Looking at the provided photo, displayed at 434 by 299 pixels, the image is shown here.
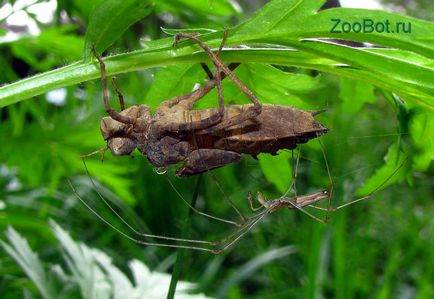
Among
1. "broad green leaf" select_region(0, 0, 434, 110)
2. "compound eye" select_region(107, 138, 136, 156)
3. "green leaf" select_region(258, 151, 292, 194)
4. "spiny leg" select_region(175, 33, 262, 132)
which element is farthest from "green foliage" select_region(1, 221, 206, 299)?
"broad green leaf" select_region(0, 0, 434, 110)

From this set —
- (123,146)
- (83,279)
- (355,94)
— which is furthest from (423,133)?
(83,279)

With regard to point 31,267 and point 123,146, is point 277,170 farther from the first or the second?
point 31,267

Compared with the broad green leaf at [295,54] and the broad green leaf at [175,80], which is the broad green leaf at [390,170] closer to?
the broad green leaf at [295,54]

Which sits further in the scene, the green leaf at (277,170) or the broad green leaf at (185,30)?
the green leaf at (277,170)

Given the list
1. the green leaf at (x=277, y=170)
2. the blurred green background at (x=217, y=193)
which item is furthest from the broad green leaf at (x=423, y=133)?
the green leaf at (x=277, y=170)

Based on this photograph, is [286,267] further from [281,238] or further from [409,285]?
[409,285]

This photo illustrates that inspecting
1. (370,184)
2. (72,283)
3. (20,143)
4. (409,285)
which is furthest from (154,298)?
(409,285)
